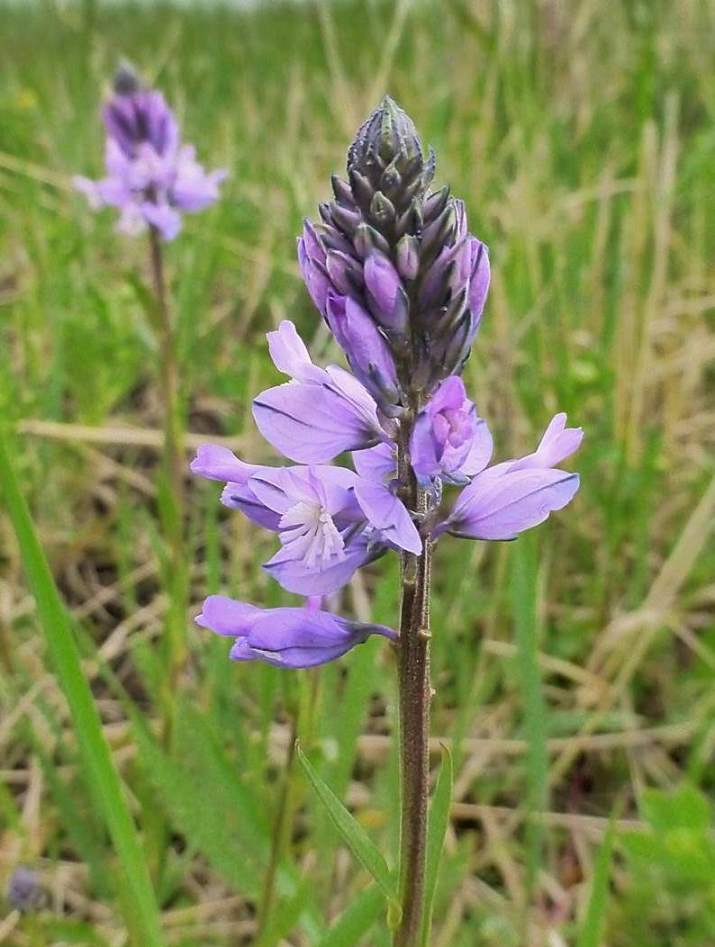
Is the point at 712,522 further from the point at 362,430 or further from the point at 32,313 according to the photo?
the point at 32,313

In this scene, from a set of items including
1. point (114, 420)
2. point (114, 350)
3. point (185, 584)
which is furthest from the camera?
point (114, 420)

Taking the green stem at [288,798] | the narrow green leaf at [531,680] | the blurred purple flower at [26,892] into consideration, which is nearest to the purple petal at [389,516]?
the green stem at [288,798]

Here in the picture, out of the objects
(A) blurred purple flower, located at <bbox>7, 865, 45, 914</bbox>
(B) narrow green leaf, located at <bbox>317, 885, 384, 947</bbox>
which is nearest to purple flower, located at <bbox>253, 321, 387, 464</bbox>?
(B) narrow green leaf, located at <bbox>317, 885, 384, 947</bbox>

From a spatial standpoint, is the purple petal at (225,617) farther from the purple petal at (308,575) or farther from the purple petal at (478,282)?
the purple petal at (478,282)

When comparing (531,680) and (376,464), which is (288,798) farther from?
(376,464)

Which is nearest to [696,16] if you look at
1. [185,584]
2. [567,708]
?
[567,708]
